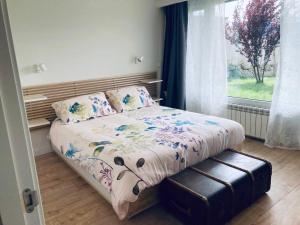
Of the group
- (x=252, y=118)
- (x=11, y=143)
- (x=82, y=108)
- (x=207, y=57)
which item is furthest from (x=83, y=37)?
(x=11, y=143)

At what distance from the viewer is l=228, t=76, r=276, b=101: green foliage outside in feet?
11.9

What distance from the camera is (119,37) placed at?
4.02 meters

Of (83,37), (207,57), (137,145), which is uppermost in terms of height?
(83,37)

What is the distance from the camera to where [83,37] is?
365 centimetres

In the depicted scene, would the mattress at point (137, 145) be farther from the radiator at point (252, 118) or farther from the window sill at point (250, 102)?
the window sill at point (250, 102)

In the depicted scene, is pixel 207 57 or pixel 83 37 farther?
pixel 207 57

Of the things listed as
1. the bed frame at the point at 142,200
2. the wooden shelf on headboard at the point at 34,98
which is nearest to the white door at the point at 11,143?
the bed frame at the point at 142,200

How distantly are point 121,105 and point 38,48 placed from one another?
1394 mm

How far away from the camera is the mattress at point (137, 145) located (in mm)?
1989

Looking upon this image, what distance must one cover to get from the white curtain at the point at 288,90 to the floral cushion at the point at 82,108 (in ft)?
7.63

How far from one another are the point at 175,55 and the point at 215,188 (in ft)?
9.57

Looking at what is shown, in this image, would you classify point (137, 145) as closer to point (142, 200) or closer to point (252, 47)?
point (142, 200)

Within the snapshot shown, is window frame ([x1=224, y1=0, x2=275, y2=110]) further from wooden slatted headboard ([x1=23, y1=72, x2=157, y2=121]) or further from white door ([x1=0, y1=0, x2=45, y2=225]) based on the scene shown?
white door ([x1=0, y1=0, x2=45, y2=225])

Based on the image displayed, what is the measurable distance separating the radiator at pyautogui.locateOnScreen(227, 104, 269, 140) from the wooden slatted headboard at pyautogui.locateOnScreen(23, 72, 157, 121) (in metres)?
1.88
